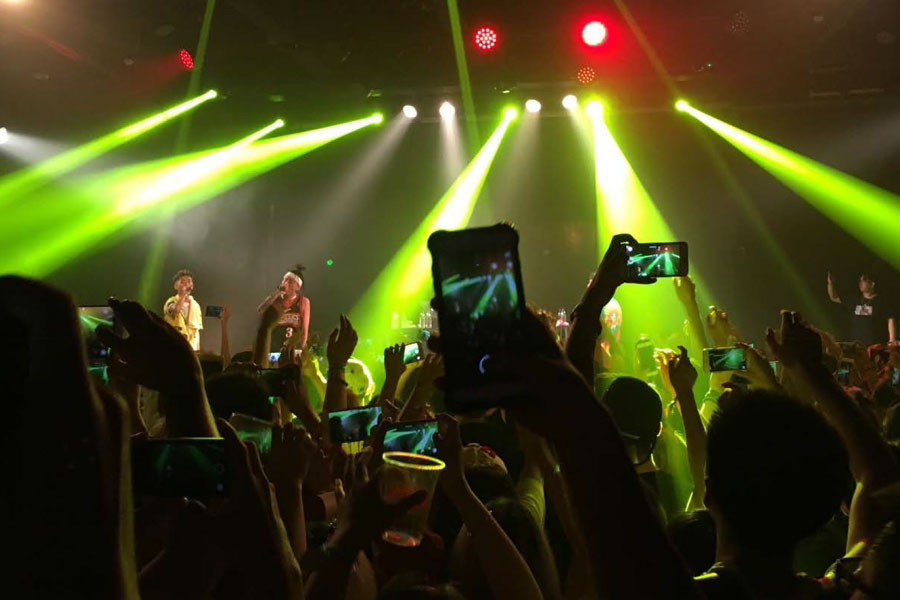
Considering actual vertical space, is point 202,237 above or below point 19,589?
above

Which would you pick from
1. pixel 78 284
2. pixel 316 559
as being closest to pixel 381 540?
pixel 316 559

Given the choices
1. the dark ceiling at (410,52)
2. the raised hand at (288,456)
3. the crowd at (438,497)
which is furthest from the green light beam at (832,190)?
the raised hand at (288,456)

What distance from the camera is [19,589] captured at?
0.83 m

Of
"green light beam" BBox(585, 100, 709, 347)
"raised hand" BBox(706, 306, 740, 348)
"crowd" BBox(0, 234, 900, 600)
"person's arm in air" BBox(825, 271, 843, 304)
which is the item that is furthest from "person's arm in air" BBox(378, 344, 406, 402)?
"green light beam" BBox(585, 100, 709, 347)

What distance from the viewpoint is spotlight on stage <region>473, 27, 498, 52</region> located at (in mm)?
7137

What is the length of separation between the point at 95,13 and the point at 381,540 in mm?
7279

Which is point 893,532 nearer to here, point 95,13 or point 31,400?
point 31,400

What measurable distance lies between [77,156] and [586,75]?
6.51 m

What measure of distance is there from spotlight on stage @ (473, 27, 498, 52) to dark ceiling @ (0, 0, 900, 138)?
3.3 inches

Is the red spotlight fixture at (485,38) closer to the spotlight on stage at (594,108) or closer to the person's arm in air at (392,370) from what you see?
the spotlight on stage at (594,108)

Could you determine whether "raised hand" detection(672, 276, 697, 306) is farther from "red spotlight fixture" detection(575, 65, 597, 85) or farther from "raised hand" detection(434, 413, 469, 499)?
"red spotlight fixture" detection(575, 65, 597, 85)

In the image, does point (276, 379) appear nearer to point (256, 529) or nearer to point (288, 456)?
point (288, 456)

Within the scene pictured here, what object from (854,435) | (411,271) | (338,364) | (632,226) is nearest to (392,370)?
(338,364)

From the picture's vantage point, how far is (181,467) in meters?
1.14
